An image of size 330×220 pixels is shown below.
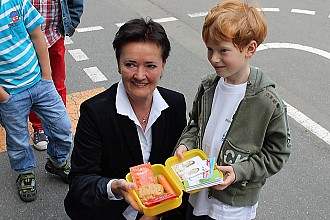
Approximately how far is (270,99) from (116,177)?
2.89 ft

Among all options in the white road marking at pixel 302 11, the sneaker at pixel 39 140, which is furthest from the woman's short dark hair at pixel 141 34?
the white road marking at pixel 302 11

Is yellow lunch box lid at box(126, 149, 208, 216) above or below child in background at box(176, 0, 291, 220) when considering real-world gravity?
below

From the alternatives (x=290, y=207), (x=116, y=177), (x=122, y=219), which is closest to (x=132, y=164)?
(x=116, y=177)

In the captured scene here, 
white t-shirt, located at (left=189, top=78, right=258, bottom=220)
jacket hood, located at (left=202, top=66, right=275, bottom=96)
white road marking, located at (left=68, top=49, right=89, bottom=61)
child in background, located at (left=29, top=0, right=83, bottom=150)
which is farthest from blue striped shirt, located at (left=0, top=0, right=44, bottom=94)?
white road marking, located at (left=68, top=49, right=89, bottom=61)

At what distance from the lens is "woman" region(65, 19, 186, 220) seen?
6.26ft

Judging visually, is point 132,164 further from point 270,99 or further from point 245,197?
point 270,99

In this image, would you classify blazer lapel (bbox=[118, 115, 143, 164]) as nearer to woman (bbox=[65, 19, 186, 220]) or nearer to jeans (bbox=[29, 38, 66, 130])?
woman (bbox=[65, 19, 186, 220])

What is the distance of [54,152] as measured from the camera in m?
3.21

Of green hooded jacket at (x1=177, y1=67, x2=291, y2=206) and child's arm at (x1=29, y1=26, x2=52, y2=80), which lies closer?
green hooded jacket at (x1=177, y1=67, x2=291, y2=206)

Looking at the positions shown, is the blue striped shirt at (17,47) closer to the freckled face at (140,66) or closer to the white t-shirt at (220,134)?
the freckled face at (140,66)

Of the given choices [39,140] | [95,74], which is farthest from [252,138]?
[95,74]

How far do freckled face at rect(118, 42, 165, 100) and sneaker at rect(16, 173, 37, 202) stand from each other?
1.62m

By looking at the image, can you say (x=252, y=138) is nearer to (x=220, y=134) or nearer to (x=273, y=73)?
(x=220, y=134)

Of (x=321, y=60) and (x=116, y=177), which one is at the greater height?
(x=116, y=177)
